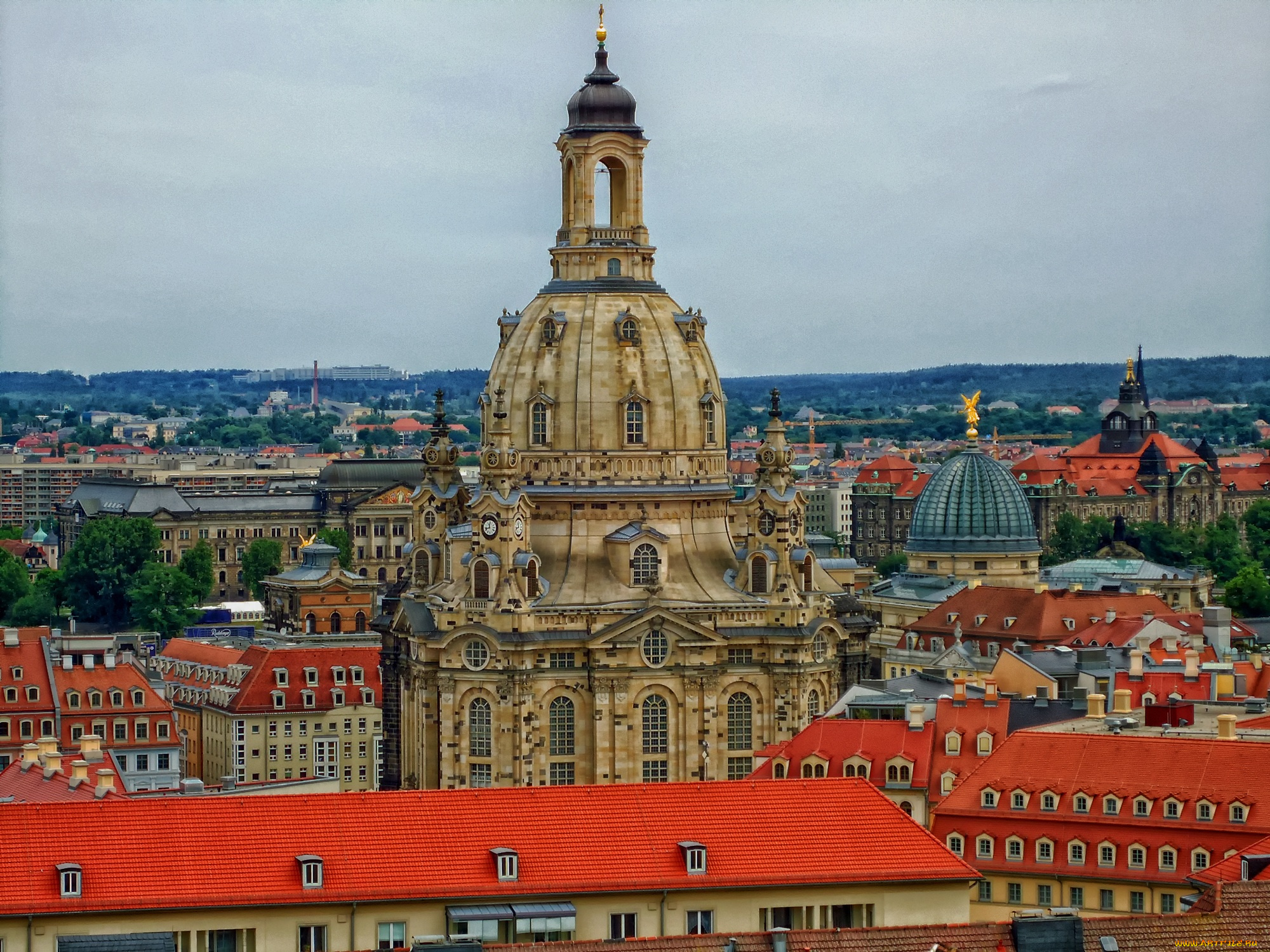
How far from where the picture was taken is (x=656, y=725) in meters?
→ 147

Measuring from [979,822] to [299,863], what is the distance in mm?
33634

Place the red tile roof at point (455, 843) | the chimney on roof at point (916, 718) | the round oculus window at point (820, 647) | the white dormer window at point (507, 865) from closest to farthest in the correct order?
the red tile roof at point (455, 843)
the white dormer window at point (507, 865)
the chimney on roof at point (916, 718)
the round oculus window at point (820, 647)

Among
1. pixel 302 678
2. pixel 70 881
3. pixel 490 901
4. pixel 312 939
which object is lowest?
pixel 302 678

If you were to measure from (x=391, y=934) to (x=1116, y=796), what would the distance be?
1308 inches

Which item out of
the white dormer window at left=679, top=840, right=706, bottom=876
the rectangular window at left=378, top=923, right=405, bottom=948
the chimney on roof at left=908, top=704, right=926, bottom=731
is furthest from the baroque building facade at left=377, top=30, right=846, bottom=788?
the rectangular window at left=378, top=923, right=405, bottom=948

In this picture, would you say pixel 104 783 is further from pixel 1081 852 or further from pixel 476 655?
pixel 476 655

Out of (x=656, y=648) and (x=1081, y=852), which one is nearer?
(x=1081, y=852)

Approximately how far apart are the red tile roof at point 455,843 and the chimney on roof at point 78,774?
24197mm

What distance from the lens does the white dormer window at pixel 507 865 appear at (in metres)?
88.4

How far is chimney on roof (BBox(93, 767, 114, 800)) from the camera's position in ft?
362

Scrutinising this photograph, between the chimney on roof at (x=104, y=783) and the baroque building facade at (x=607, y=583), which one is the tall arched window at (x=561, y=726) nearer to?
the baroque building facade at (x=607, y=583)

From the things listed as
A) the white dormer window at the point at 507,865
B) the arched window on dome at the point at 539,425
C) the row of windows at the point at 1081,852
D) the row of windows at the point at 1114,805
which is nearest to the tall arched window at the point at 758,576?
the arched window on dome at the point at 539,425

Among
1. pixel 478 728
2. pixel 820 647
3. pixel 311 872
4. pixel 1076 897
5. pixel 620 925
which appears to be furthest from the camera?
pixel 820 647

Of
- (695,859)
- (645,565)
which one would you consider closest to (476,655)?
(645,565)
